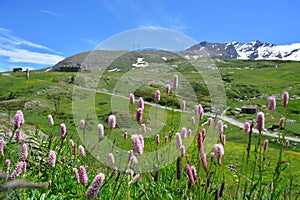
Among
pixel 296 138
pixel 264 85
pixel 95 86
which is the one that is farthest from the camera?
pixel 264 85

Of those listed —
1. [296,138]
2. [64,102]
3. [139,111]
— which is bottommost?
A: [296,138]

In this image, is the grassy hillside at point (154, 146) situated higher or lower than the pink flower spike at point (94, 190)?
lower

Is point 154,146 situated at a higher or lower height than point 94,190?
lower

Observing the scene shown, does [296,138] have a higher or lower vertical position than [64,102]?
lower

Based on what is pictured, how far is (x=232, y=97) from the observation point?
114 m

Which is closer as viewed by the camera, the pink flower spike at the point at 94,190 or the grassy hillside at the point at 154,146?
the pink flower spike at the point at 94,190

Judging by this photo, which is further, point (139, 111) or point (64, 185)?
point (64, 185)

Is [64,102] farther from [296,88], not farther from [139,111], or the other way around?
[296,88]

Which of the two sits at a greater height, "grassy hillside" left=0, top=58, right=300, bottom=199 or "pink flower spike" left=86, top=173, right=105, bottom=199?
"pink flower spike" left=86, top=173, right=105, bottom=199

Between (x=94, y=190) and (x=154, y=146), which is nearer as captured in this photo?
(x=94, y=190)

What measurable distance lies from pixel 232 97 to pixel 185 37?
350ft

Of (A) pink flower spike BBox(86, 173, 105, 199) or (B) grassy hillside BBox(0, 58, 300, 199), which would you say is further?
(B) grassy hillside BBox(0, 58, 300, 199)

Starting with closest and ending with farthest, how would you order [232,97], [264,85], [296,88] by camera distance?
1. [232,97]
2. [296,88]
3. [264,85]

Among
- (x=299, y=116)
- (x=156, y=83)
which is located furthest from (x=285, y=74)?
(x=299, y=116)
